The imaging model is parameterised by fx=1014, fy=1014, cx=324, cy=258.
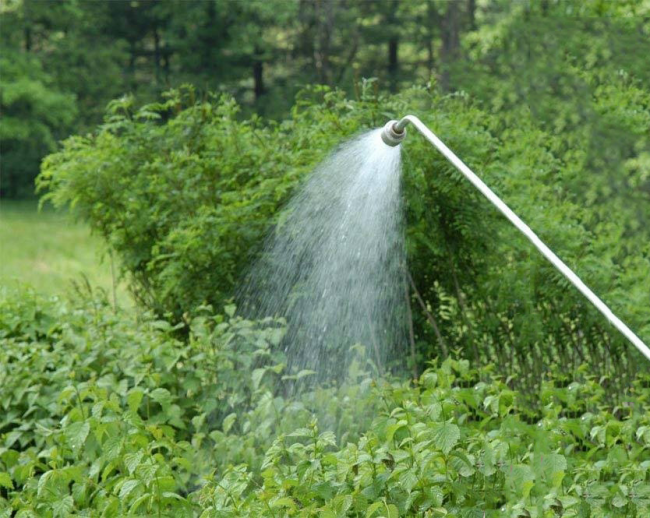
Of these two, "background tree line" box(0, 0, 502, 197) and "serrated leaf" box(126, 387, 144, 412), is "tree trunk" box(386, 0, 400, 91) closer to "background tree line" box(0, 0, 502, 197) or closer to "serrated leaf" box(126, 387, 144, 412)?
"background tree line" box(0, 0, 502, 197)

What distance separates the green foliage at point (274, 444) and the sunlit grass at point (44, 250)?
4695mm

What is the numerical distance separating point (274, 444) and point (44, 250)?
42.5 feet

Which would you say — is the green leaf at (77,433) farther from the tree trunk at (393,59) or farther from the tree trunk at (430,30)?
the tree trunk at (393,59)

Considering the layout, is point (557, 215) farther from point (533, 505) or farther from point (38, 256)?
point (38, 256)

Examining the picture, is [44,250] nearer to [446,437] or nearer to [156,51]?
[156,51]

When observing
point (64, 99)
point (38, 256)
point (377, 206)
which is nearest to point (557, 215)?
point (377, 206)

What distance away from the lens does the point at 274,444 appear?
252 centimetres

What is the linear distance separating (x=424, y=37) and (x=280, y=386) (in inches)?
680

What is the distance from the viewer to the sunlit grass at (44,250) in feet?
36.8

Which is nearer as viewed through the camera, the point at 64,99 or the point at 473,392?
the point at 473,392

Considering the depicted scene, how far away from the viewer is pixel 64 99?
1938 centimetres

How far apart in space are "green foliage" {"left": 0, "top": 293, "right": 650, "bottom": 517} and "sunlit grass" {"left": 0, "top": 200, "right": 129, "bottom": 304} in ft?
15.4

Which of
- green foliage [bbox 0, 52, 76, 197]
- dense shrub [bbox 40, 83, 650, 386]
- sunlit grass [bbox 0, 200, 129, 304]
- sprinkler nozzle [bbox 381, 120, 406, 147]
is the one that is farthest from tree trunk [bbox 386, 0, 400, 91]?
sprinkler nozzle [bbox 381, 120, 406, 147]

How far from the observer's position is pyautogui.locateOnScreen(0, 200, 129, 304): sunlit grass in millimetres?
11227
